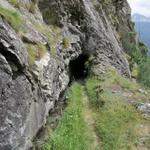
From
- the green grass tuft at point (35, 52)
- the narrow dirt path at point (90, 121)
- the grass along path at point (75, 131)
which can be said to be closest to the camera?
the green grass tuft at point (35, 52)

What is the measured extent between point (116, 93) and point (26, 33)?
12508 mm

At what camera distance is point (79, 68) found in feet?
136

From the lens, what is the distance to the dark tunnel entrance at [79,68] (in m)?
40.0

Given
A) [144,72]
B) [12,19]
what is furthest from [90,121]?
[144,72]

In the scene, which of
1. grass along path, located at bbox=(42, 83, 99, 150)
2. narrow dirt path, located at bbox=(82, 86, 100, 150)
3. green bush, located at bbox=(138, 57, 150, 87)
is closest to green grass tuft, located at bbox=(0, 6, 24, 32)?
grass along path, located at bbox=(42, 83, 99, 150)

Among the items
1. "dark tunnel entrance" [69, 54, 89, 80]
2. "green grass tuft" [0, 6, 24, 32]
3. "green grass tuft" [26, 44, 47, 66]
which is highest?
"dark tunnel entrance" [69, 54, 89, 80]

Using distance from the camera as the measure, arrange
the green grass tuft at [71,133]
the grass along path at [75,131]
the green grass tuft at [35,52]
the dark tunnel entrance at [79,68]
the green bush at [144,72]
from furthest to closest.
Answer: the green bush at [144,72] < the dark tunnel entrance at [79,68] < the grass along path at [75,131] < the green grass tuft at [71,133] < the green grass tuft at [35,52]

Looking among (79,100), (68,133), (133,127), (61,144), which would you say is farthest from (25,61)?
(79,100)

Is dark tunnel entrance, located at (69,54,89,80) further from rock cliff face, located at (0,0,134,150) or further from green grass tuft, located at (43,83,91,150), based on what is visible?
green grass tuft, located at (43,83,91,150)

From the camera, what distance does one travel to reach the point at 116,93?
3091 centimetres

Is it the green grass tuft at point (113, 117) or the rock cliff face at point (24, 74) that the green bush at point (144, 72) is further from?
the rock cliff face at point (24, 74)

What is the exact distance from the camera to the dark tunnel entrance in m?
40.0

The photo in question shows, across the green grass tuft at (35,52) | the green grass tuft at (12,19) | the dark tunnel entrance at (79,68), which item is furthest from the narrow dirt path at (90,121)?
the dark tunnel entrance at (79,68)

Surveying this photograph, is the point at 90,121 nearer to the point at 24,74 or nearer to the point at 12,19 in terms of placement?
the point at 12,19
